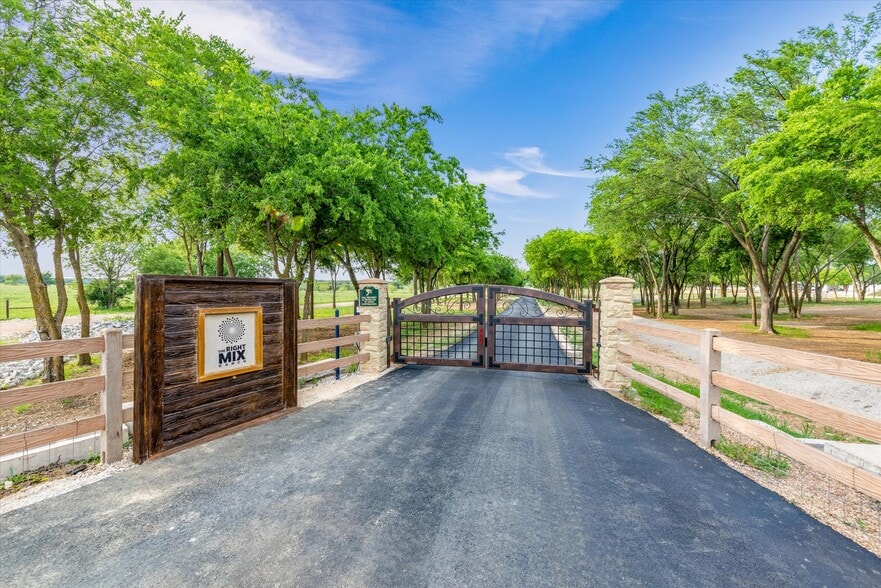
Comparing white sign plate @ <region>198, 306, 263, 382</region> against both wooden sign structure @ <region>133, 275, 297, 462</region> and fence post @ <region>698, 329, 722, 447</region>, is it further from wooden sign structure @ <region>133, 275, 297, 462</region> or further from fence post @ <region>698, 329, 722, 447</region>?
fence post @ <region>698, 329, 722, 447</region>

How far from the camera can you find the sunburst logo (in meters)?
4.12

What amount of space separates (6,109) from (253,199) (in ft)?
12.0

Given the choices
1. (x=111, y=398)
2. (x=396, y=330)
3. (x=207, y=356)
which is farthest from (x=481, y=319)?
(x=111, y=398)

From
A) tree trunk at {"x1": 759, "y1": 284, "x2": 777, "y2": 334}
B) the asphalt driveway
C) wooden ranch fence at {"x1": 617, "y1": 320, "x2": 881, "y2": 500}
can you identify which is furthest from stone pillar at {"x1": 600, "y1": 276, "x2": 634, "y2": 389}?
tree trunk at {"x1": 759, "y1": 284, "x2": 777, "y2": 334}

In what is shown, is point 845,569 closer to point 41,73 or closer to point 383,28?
point 41,73

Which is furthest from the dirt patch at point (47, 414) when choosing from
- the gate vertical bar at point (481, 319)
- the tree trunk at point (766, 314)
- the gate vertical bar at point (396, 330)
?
the tree trunk at point (766, 314)

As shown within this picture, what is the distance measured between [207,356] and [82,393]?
3.22ft

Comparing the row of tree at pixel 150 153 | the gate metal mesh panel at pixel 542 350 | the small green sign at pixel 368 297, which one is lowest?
the gate metal mesh panel at pixel 542 350

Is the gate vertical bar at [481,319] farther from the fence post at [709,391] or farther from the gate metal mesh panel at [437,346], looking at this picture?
the fence post at [709,391]

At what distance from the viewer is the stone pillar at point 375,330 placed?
7.51 m

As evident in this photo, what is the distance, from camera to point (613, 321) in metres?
6.42

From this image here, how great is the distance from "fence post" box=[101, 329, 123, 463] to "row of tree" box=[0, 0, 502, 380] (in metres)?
4.87

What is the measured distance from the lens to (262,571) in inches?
80.8

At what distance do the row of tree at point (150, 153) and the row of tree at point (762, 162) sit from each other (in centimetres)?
972
